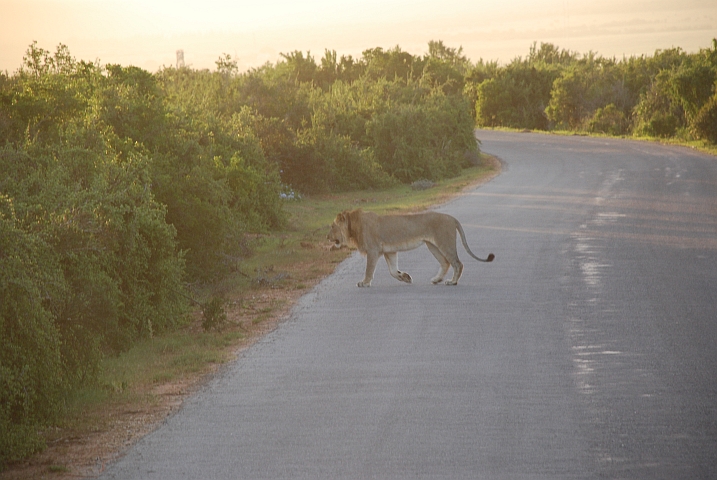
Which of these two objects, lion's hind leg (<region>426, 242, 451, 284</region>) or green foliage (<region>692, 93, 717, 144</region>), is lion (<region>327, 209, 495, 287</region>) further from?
green foliage (<region>692, 93, 717, 144</region>)

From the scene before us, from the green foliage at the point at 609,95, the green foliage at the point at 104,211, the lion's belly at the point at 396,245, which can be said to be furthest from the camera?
the green foliage at the point at 609,95

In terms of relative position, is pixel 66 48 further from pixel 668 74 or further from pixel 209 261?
pixel 668 74

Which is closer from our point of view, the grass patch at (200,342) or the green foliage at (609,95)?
the grass patch at (200,342)

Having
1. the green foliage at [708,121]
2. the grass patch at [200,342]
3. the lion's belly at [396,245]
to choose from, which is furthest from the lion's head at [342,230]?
the green foliage at [708,121]

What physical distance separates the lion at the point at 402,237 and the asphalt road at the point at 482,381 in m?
0.40

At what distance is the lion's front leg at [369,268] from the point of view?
12.7m

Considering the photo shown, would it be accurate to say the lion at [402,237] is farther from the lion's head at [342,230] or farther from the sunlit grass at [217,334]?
the sunlit grass at [217,334]

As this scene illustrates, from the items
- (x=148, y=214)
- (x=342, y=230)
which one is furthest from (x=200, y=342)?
(x=342, y=230)

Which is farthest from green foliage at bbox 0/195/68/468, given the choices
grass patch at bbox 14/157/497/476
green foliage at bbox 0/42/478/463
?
grass patch at bbox 14/157/497/476

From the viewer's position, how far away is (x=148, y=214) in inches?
418

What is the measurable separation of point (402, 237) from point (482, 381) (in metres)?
5.02

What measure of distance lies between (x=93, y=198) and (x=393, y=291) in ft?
15.5

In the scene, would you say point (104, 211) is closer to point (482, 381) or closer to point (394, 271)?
point (482, 381)

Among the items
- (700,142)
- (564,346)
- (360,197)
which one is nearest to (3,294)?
(564,346)
